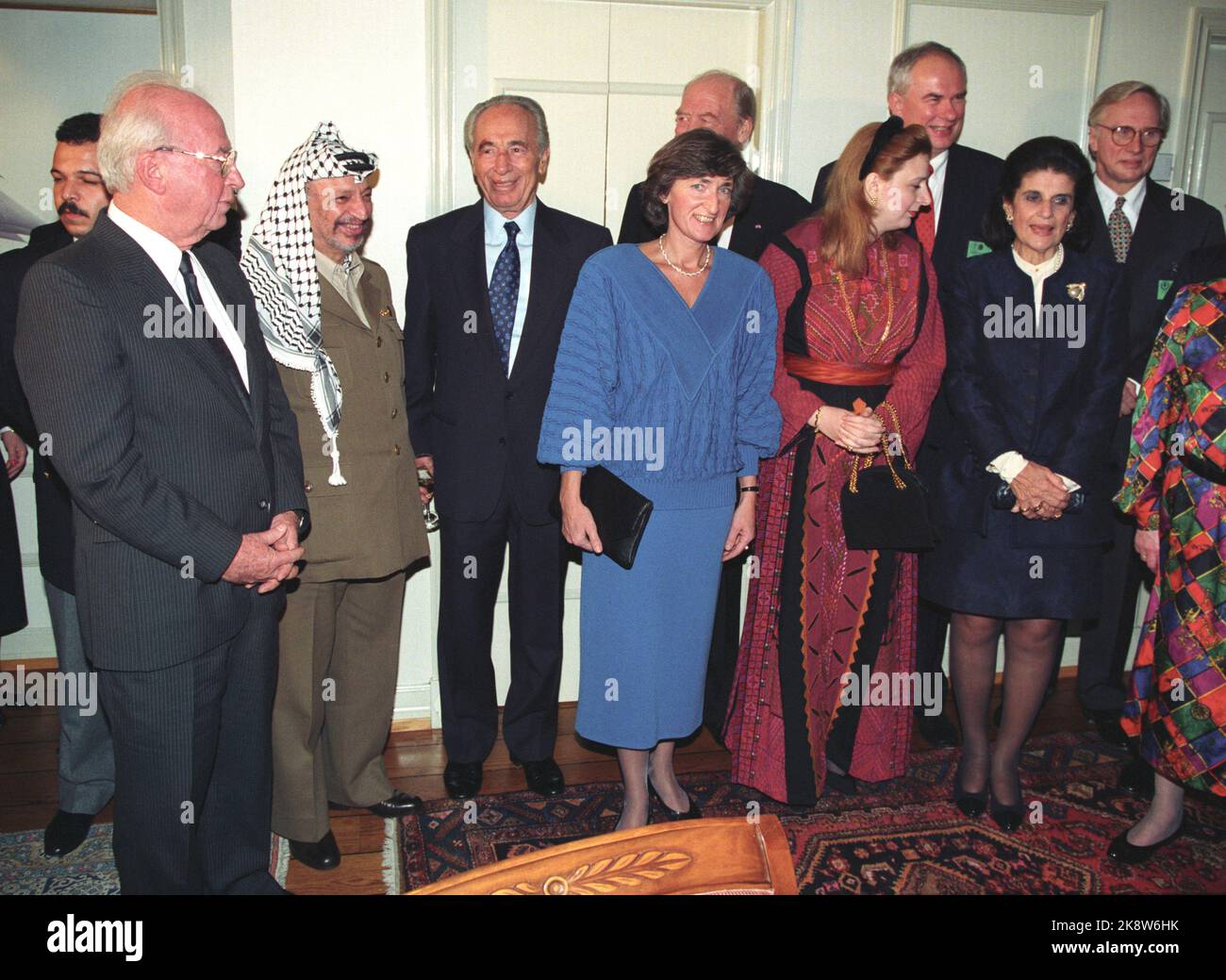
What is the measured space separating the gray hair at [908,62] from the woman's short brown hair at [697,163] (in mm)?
1100

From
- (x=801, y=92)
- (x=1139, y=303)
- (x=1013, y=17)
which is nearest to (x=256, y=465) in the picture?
(x=801, y=92)

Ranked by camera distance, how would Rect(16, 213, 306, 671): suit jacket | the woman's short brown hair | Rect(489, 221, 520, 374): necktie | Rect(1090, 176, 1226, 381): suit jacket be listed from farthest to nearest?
Rect(1090, 176, 1226, 381): suit jacket
Rect(489, 221, 520, 374): necktie
the woman's short brown hair
Rect(16, 213, 306, 671): suit jacket

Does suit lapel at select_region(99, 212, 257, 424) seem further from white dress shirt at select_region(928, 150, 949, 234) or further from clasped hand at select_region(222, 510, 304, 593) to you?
white dress shirt at select_region(928, 150, 949, 234)

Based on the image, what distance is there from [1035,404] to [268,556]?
80.6 inches

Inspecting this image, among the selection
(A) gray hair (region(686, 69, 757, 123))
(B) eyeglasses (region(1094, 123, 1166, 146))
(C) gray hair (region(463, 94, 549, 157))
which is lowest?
(C) gray hair (region(463, 94, 549, 157))

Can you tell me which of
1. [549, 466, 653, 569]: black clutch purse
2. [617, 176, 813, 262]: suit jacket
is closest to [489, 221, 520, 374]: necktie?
[617, 176, 813, 262]: suit jacket

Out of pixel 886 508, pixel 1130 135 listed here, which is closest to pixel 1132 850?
pixel 886 508

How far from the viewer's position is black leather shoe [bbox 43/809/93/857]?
8.98 feet

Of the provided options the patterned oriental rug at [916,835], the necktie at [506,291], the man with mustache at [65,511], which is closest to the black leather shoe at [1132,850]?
the patterned oriental rug at [916,835]

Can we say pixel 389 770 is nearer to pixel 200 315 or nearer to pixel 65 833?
pixel 65 833

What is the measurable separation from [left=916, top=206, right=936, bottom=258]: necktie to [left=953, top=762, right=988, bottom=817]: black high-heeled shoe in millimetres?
1628

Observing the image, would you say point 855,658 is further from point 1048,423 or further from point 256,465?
point 256,465

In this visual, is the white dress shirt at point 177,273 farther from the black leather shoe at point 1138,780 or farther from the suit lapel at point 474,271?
the black leather shoe at point 1138,780

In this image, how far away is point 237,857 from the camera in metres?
2.27
